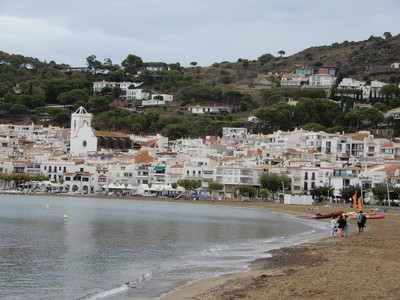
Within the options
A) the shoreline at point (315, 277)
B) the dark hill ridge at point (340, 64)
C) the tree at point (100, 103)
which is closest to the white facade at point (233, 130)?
the tree at point (100, 103)

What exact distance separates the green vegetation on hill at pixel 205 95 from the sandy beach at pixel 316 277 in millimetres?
88006

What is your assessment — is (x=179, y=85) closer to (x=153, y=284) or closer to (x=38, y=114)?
(x=38, y=114)

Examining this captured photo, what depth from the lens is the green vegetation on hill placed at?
122 metres

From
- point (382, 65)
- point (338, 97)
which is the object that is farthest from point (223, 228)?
point (382, 65)

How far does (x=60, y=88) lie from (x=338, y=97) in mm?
62240

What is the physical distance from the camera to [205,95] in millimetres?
153125

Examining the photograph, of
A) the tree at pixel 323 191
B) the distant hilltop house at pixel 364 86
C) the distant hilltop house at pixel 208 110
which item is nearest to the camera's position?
the tree at pixel 323 191

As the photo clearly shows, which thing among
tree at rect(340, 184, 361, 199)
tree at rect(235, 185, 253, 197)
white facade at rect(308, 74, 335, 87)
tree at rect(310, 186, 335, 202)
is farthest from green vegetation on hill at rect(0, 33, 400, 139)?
tree at rect(340, 184, 361, 199)

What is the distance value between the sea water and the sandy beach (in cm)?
122

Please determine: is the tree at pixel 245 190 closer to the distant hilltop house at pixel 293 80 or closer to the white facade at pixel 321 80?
the white facade at pixel 321 80

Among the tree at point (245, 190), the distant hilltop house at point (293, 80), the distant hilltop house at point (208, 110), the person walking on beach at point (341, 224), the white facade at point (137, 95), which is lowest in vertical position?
the person walking on beach at point (341, 224)

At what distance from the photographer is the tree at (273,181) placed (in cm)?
8088

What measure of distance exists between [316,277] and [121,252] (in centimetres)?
1224

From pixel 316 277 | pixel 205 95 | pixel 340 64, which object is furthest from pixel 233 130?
pixel 316 277
